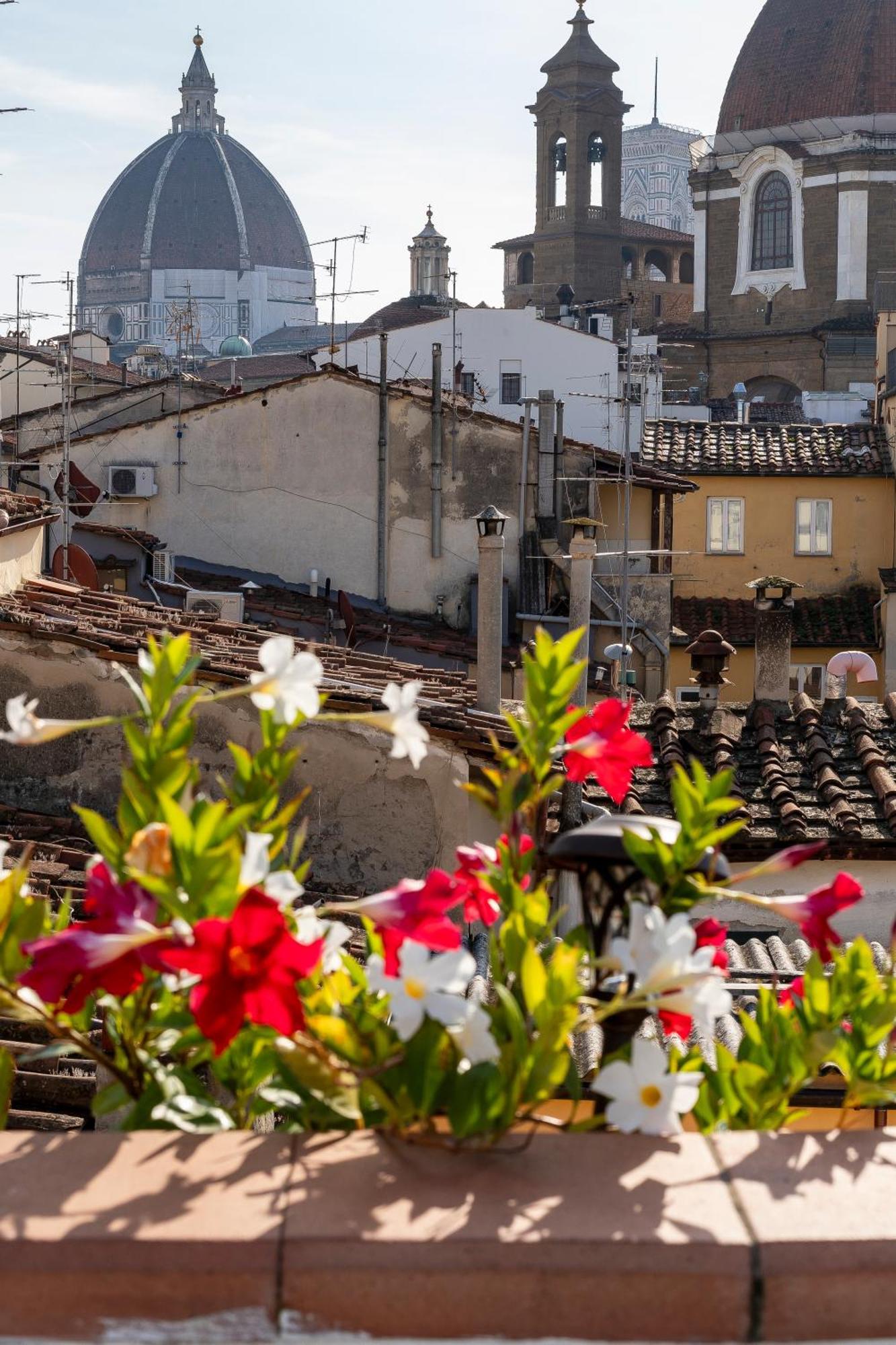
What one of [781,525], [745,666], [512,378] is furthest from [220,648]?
[512,378]

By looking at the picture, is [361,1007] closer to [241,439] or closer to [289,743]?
[289,743]

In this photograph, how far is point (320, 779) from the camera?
29.8 feet

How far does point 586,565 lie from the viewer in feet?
40.8

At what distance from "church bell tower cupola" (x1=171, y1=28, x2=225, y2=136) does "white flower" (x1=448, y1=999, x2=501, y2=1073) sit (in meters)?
133

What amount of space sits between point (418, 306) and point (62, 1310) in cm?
4682

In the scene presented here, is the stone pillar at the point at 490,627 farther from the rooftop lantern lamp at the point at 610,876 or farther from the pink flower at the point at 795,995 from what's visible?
the rooftop lantern lamp at the point at 610,876

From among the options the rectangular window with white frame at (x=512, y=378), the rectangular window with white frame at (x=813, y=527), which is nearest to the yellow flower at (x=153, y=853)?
the rectangular window with white frame at (x=813, y=527)

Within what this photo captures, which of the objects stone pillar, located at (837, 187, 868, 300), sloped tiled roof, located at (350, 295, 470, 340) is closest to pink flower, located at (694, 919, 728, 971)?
sloped tiled roof, located at (350, 295, 470, 340)

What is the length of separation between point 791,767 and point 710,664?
121 cm

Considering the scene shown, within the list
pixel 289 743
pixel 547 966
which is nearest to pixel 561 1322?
pixel 547 966

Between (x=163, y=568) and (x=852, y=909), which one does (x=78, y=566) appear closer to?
(x=163, y=568)

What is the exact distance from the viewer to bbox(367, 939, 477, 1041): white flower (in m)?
1.83

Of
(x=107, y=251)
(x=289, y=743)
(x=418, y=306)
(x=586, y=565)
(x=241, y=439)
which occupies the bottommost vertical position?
(x=289, y=743)

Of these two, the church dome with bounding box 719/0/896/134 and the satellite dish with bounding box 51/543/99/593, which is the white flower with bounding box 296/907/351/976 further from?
the church dome with bounding box 719/0/896/134
